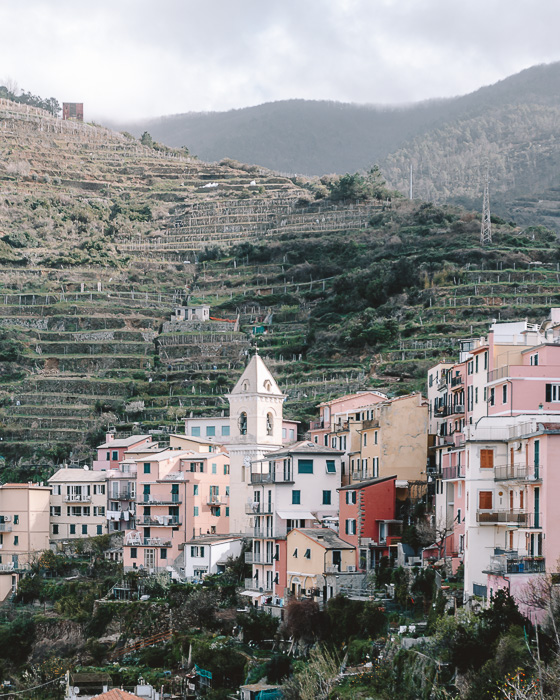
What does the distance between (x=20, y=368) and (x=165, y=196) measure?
6031cm

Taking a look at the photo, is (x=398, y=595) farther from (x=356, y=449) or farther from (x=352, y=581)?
(x=356, y=449)

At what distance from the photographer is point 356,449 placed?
6644 centimetres

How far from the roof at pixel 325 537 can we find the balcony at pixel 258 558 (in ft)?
6.92

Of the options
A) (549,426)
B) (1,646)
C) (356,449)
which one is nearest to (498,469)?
(549,426)

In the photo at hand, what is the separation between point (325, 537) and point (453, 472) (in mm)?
7707

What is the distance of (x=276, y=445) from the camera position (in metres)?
71.9

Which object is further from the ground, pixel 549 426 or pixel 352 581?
pixel 549 426

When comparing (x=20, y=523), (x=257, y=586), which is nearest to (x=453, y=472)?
(x=257, y=586)

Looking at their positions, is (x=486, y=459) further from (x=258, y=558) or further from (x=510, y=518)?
(x=258, y=558)

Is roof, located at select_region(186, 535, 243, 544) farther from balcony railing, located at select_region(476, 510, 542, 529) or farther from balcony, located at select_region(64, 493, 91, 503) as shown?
balcony railing, located at select_region(476, 510, 542, 529)

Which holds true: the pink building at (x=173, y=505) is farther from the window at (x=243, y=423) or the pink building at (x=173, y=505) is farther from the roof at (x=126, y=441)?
the roof at (x=126, y=441)

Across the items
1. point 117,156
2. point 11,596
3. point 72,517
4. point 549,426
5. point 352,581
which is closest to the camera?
point 549,426

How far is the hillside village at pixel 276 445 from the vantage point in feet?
153

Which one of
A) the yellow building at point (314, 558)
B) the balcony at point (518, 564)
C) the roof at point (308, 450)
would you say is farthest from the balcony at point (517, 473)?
the roof at point (308, 450)
